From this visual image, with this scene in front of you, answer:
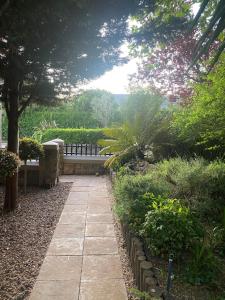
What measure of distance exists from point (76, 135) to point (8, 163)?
946 centimetres

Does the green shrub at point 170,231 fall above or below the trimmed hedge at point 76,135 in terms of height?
below

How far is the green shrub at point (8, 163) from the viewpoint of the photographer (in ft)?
18.7

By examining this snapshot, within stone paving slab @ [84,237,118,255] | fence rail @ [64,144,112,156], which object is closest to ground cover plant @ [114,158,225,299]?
stone paving slab @ [84,237,118,255]

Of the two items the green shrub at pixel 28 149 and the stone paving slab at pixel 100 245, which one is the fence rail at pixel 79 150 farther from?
the stone paving slab at pixel 100 245

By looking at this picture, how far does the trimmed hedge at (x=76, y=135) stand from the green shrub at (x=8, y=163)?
28.7 ft

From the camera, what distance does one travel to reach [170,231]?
128 inches

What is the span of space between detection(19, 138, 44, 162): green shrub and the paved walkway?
1.69 m

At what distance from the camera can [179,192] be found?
4.87m

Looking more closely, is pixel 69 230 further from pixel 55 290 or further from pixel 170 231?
pixel 170 231

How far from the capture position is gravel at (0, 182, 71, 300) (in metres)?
3.48

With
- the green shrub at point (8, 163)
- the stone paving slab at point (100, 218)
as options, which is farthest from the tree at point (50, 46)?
the stone paving slab at point (100, 218)

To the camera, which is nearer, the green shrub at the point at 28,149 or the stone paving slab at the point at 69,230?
the stone paving slab at the point at 69,230

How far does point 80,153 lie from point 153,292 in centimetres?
955

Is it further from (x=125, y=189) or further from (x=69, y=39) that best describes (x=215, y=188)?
(x=69, y=39)
